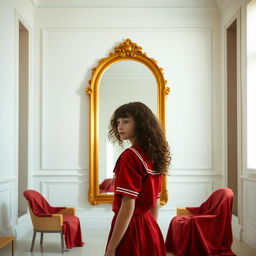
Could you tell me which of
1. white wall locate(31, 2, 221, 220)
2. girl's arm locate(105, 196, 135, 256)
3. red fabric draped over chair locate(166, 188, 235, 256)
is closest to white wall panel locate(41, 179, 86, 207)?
white wall locate(31, 2, 221, 220)

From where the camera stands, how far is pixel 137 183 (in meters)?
1.60

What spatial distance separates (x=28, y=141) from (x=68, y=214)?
4.50ft

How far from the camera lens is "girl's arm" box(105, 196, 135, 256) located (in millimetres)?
1545

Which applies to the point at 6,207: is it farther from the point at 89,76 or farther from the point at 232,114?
the point at 232,114

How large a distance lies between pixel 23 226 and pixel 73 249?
1.08 meters

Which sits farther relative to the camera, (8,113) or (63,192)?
(63,192)

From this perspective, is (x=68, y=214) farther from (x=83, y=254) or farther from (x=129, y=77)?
(x=129, y=77)

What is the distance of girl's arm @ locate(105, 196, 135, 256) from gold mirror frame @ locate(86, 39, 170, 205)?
430 cm

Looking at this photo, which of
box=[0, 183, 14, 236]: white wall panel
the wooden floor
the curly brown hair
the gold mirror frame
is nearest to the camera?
the curly brown hair

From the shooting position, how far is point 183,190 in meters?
5.92

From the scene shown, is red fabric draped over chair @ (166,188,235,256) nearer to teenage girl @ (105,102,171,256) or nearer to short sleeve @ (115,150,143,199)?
teenage girl @ (105,102,171,256)

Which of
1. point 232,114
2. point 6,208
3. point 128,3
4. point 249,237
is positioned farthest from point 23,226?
point 128,3

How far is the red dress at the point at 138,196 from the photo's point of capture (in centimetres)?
159

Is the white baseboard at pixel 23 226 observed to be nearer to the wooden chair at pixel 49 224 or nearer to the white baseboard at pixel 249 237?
the wooden chair at pixel 49 224
